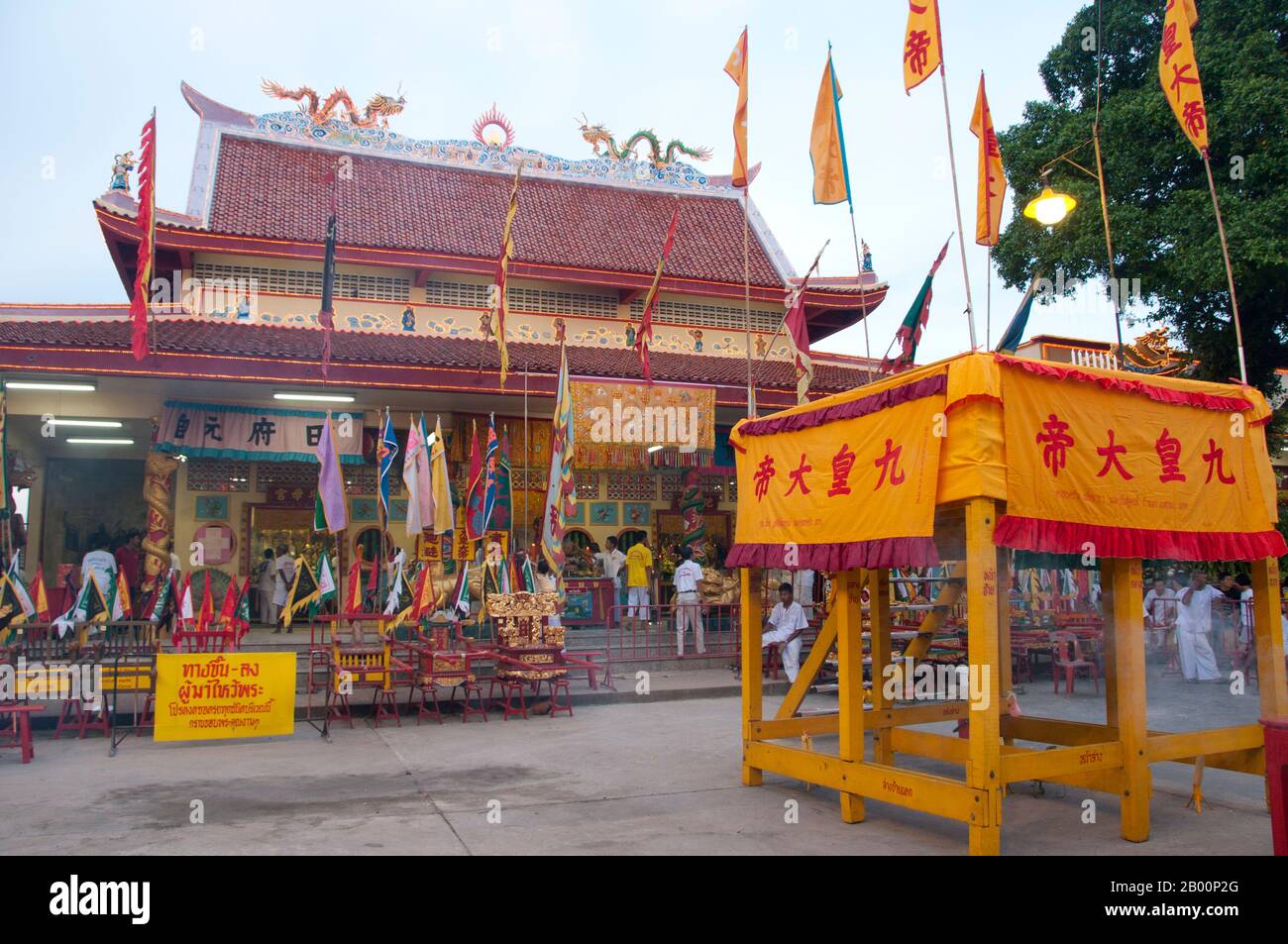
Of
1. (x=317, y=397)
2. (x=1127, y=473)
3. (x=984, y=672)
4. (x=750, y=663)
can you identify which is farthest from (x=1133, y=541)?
(x=317, y=397)

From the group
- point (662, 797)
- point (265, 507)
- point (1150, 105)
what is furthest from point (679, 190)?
point (662, 797)

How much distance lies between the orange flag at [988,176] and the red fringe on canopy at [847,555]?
462cm

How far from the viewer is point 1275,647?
6.89 metres

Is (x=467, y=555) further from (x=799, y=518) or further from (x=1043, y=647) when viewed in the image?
(x=799, y=518)

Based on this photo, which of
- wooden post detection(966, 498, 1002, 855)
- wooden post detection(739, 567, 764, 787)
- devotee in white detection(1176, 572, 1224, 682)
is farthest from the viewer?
devotee in white detection(1176, 572, 1224, 682)

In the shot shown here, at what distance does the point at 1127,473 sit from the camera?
6465mm

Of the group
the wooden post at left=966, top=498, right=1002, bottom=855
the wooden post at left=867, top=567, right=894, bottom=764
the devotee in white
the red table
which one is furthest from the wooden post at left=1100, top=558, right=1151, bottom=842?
the red table

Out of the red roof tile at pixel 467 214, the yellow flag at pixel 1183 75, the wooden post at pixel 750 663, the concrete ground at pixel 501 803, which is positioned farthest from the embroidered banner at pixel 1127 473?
the red roof tile at pixel 467 214

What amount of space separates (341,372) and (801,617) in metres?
8.54

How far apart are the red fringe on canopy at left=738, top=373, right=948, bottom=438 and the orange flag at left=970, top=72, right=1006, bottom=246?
3.83 metres

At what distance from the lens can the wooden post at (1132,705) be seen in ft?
20.1

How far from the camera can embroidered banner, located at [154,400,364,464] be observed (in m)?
16.5

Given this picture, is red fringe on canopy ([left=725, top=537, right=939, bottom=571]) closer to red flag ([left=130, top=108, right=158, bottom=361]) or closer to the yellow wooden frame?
the yellow wooden frame

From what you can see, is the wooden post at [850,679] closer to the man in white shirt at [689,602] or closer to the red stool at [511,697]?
the red stool at [511,697]
